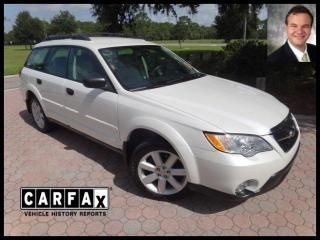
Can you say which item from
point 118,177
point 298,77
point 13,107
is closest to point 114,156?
point 118,177

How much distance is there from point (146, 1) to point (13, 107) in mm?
7126

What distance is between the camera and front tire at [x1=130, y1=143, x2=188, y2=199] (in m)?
3.29

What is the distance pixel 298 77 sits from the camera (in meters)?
8.20

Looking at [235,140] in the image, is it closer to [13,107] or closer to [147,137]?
[147,137]

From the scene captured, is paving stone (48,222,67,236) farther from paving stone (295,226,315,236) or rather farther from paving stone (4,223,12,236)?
paving stone (295,226,315,236)

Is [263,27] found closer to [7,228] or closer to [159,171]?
[159,171]

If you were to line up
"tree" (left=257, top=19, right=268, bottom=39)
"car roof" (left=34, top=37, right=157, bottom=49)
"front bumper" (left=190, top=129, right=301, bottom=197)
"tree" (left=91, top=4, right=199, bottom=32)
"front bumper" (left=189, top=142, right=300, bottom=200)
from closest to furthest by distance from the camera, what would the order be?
"front bumper" (left=190, top=129, right=301, bottom=197), "front bumper" (left=189, top=142, right=300, bottom=200), "car roof" (left=34, top=37, right=157, bottom=49), "tree" (left=257, top=19, right=268, bottom=39), "tree" (left=91, top=4, right=199, bottom=32)

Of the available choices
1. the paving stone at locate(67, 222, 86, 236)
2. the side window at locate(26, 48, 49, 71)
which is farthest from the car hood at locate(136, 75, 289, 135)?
the side window at locate(26, 48, 49, 71)

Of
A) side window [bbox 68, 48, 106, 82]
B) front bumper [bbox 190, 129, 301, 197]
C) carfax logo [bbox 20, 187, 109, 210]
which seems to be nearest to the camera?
front bumper [bbox 190, 129, 301, 197]

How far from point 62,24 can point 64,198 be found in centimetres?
7092

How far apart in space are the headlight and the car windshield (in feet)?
4.02

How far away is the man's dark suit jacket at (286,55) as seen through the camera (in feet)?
22.9

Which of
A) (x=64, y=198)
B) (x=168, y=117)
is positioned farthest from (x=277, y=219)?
(x=64, y=198)

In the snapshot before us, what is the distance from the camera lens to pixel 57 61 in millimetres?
4977
